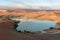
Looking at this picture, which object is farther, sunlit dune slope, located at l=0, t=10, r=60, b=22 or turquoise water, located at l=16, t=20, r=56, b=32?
sunlit dune slope, located at l=0, t=10, r=60, b=22

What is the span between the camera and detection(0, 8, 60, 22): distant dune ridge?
4312 millimetres

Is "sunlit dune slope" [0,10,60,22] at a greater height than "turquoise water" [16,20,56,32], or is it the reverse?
"sunlit dune slope" [0,10,60,22]

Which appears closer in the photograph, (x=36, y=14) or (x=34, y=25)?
(x=34, y=25)

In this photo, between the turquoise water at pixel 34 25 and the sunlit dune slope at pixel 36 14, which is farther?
the sunlit dune slope at pixel 36 14

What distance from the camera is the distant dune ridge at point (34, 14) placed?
431 cm

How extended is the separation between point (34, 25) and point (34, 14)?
14.6 inches

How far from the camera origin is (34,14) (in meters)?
4.44

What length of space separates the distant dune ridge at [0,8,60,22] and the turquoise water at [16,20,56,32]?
0.55 ft

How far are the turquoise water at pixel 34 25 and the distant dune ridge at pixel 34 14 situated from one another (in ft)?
0.55

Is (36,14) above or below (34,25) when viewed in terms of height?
above

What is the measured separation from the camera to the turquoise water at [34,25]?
4.13 metres

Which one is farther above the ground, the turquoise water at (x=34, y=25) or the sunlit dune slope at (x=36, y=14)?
the sunlit dune slope at (x=36, y=14)

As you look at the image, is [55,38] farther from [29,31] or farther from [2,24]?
[2,24]

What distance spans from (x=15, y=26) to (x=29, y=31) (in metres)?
0.64
